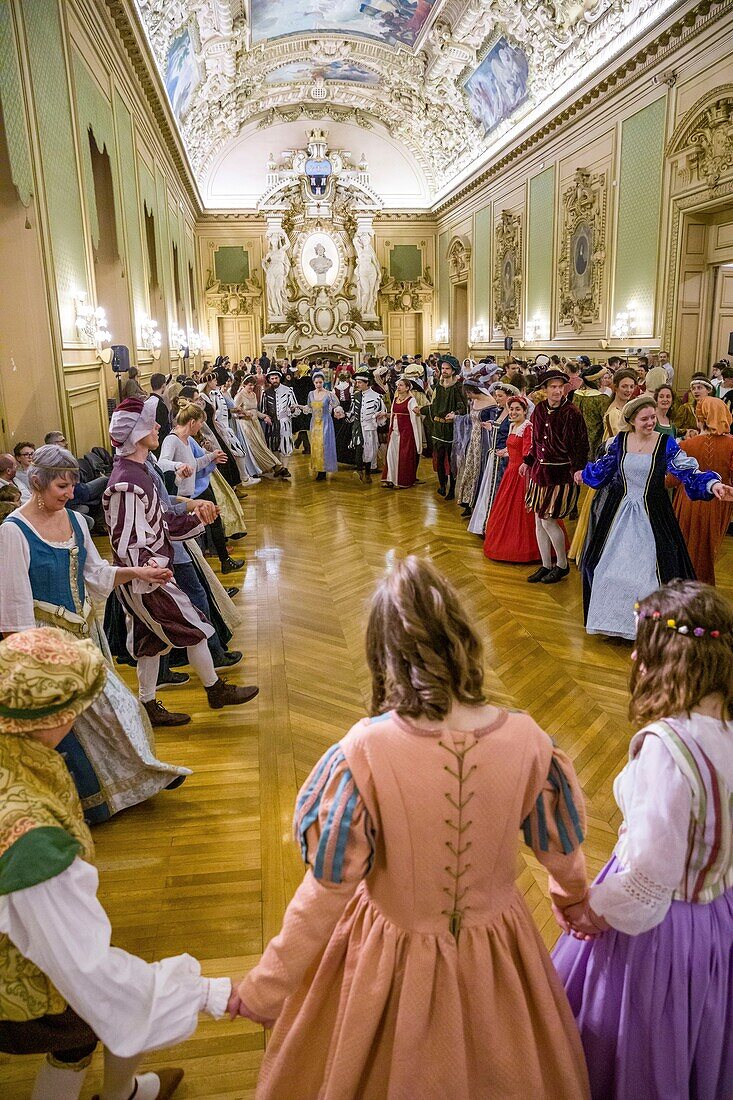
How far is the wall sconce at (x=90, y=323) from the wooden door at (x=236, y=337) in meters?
15.5

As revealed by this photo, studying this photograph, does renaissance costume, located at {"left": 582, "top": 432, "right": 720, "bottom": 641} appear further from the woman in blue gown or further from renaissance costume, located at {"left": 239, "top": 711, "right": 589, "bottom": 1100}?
renaissance costume, located at {"left": 239, "top": 711, "right": 589, "bottom": 1100}

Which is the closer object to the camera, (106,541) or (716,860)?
(716,860)

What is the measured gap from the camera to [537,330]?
14773mm

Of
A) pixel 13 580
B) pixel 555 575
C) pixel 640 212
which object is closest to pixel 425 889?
pixel 13 580

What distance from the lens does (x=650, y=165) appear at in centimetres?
1059

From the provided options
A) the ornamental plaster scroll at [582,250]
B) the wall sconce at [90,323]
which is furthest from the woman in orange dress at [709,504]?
the ornamental plaster scroll at [582,250]

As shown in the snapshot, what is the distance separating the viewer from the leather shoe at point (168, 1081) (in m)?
1.93

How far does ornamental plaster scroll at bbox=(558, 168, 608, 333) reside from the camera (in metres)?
12.1

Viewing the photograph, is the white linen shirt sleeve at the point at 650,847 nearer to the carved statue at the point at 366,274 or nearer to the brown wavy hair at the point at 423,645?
the brown wavy hair at the point at 423,645

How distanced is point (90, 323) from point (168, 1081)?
6.98 m

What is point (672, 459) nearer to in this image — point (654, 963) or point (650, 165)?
point (654, 963)

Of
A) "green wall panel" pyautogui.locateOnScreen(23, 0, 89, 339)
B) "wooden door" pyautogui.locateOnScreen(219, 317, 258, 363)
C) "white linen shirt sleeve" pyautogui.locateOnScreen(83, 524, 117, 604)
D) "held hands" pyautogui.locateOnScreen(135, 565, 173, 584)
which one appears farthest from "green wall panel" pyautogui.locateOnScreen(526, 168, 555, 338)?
"white linen shirt sleeve" pyautogui.locateOnScreen(83, 524, 117, 604)


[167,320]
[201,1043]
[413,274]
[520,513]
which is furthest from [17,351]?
[413,274]

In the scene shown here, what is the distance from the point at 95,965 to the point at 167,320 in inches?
549
